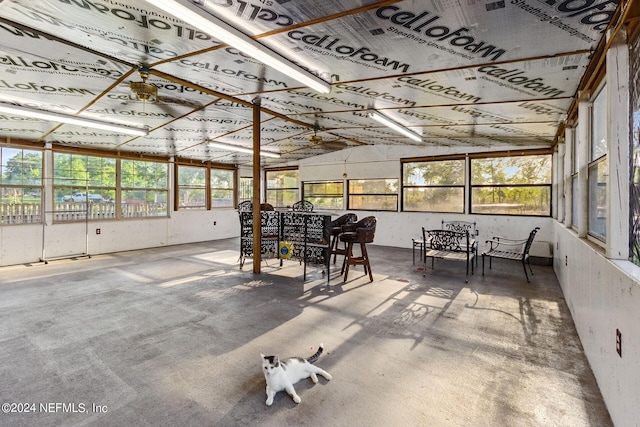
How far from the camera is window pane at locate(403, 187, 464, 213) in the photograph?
305 inches

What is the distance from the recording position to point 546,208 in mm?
6734

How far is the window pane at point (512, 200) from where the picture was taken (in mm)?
6769

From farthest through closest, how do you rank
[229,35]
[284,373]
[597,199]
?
[597,199] < [229,35] < [284,373]

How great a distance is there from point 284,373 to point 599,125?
352 centimetres

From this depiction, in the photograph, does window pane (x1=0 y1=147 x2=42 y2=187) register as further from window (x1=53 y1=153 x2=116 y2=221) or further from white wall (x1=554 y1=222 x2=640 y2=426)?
white wall (x1=554 y1=222 x2=640 y2=426)

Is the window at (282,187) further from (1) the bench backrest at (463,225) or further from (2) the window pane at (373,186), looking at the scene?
(1) the bench backrest at (463,225)

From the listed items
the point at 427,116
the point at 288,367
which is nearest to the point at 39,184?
the point at 288,367

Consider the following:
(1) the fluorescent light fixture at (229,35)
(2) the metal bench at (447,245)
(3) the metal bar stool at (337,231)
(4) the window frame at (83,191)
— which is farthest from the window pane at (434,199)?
(4) the window frame at (83,191)

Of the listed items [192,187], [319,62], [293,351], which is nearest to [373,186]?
[192,187]

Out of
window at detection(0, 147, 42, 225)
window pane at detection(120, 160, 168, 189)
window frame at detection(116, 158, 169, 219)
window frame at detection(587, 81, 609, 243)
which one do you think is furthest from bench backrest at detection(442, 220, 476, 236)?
window at detection(0, 147, 42, 225)

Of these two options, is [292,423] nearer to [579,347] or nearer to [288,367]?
[288,367]

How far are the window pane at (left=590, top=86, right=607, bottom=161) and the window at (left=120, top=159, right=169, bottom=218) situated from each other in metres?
9.22

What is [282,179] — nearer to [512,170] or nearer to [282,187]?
[282,187]

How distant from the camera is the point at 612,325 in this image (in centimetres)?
188
